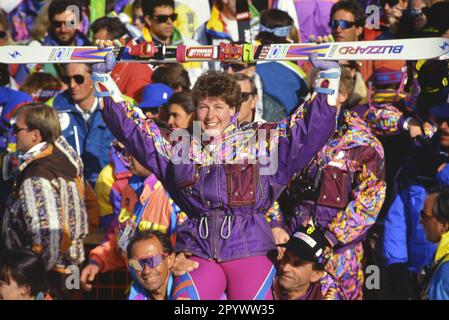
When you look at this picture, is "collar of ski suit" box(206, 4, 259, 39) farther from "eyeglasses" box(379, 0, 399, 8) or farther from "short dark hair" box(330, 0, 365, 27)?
"eyeglasses" box(379, 0, 399, 8)

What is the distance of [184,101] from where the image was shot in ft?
23.7

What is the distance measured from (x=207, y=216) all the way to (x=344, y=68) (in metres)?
1.88

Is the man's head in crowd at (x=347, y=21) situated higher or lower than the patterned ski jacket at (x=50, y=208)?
higher

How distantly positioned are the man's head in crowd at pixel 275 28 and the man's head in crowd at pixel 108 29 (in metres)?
1.45

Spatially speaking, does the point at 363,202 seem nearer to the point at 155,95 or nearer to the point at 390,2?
the point at 155,95

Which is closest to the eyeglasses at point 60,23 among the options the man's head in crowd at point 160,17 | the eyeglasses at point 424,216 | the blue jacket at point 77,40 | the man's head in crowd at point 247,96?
the blue jacket at point 77,40

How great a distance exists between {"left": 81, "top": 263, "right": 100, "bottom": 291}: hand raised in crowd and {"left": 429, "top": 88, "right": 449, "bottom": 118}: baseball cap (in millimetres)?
2668

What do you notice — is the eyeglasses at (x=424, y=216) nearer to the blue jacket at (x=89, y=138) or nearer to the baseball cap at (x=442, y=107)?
the baseball cap at (x=442, y=107)

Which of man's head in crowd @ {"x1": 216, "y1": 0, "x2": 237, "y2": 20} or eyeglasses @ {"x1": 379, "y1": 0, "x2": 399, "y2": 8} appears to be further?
man's head in crowd @ {"x1": 216, "y1": 0, "x2": 237, "y2": 20}

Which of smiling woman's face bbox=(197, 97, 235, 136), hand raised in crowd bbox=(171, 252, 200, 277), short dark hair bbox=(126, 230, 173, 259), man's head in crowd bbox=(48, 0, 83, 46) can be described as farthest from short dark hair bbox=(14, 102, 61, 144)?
hand raised in crowd bbox=(171, 252, 200, 277)

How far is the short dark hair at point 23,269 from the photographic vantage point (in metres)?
6.44

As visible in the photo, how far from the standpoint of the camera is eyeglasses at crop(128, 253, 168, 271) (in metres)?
6.23
